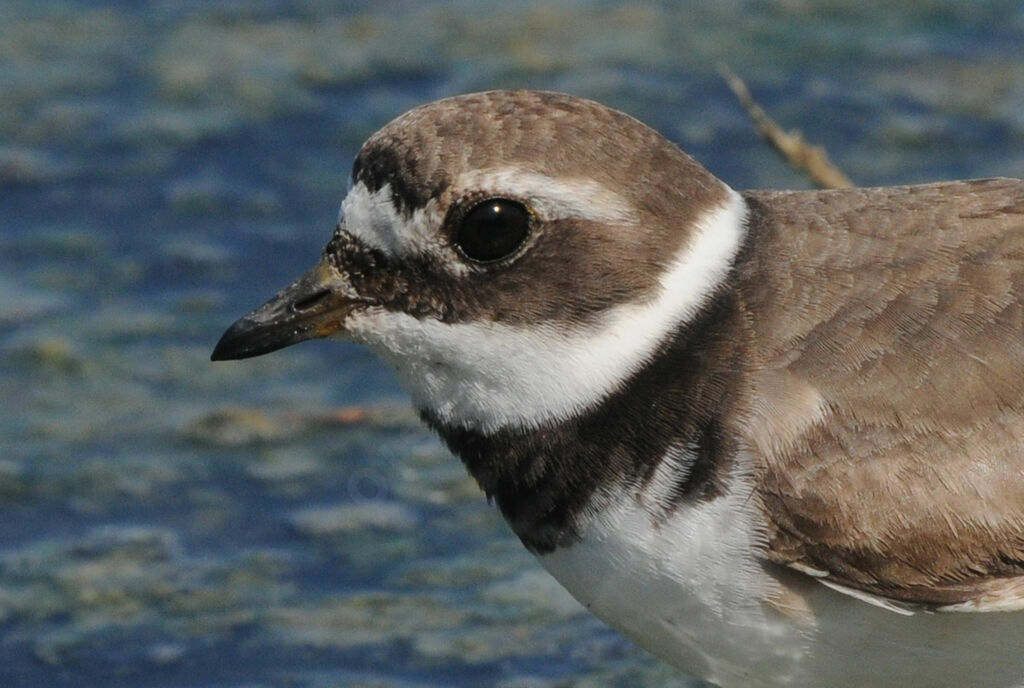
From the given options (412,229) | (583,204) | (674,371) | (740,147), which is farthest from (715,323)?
(740,147)

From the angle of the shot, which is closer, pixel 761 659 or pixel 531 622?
pixel 761 659

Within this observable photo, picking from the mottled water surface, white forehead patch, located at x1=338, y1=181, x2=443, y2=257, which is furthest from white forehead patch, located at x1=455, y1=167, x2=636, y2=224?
the mottled water surface

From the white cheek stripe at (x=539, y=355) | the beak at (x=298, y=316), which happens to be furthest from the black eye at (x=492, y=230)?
the beak at (x=298, y=316)

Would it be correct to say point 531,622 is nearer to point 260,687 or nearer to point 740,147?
point 260,687

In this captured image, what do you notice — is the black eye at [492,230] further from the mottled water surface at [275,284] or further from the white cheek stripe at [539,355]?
the mottled water surface at [275,284]

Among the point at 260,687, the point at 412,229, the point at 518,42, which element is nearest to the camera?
the point at 412,229

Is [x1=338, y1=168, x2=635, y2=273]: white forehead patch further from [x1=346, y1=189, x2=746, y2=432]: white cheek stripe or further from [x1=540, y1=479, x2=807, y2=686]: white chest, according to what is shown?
[x1=540, y1=479, x2=807, y2=686]: white chest
